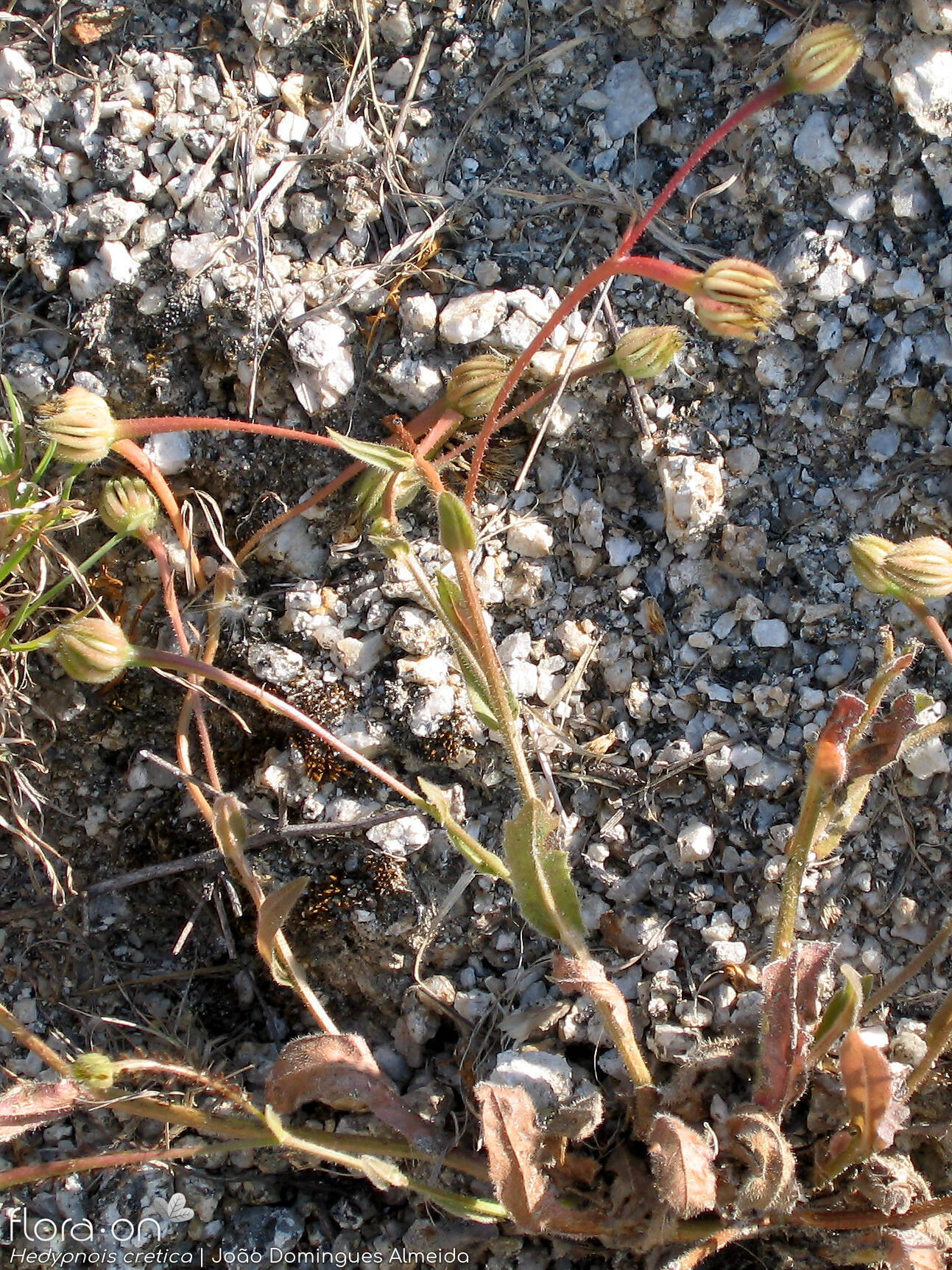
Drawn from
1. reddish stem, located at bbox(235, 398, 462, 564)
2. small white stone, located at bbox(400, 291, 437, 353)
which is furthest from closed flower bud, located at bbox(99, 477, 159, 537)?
small white stone, located at bbox(400, 291, 437, 353)

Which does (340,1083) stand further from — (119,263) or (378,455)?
(119,263)

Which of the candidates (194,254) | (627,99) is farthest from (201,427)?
(627,99)

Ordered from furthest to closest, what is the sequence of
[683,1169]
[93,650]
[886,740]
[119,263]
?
[119,263]
[93,650]
[886,740]
[683,1169]

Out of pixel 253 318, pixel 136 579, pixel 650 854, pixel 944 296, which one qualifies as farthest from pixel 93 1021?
pixel 944 296

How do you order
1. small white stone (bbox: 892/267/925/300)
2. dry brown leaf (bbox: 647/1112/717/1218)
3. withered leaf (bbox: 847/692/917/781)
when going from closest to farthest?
dry brown leaf (bbox: 647/1112/717/1218) → withered leaf (bbox: 847/692/917/781) → small white stone (bbox: 892/267/925/300)

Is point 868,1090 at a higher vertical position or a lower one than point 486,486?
lower

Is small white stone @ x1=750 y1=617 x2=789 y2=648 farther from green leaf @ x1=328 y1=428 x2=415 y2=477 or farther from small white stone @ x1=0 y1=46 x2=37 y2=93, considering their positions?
small white stone @ x1=0 y1=46 x2=37 y2=93

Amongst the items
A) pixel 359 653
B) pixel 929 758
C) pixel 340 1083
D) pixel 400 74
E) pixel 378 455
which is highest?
pixel 400 74
